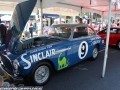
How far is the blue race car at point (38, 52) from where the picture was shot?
9.08ft

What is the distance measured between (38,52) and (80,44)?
1637 millimetres

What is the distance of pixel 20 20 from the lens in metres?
2.88

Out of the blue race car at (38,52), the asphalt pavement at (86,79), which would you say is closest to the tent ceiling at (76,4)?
the blue race car at (38,52)

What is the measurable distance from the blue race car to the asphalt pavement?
0.36 meters

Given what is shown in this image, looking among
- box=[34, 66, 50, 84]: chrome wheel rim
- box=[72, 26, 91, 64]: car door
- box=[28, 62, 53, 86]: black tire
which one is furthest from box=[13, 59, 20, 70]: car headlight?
box=[72, 26, 91, 64]: car door

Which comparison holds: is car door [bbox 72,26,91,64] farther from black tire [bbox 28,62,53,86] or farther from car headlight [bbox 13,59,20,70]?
car headlight [bbox 13,59,20,70]

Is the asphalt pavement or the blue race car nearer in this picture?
the blue race car

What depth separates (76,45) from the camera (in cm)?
389

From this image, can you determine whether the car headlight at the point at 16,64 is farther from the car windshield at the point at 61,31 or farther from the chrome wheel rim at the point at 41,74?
the car windshield at the point at 61,31

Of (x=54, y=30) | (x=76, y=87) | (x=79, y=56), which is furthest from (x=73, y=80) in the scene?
(x=54, y=30)

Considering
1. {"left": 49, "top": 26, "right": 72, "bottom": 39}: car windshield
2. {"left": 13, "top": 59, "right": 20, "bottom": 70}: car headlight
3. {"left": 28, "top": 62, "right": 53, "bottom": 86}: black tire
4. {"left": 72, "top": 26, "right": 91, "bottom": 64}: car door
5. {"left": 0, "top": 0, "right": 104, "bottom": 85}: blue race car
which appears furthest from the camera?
{"left": 49, "top": 26, "right": 72, "bottom": 39}: car windshield

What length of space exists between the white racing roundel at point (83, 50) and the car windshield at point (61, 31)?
22.7 inches

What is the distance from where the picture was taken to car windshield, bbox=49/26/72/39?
4.05m

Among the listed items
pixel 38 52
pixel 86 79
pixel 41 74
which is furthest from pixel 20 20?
pixel 86 79
